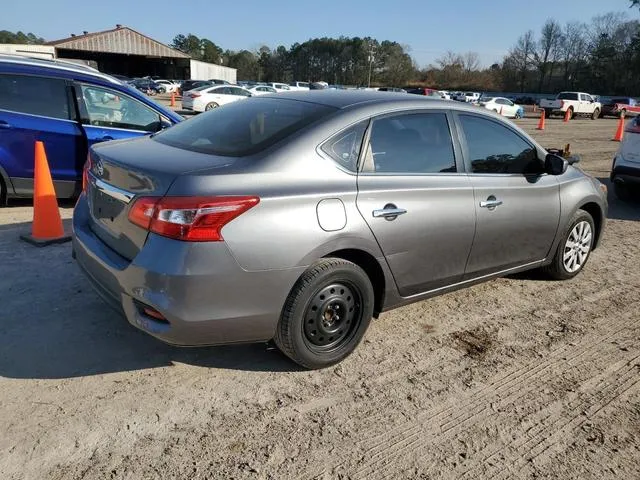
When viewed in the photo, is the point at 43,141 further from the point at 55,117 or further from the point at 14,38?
the point at 14,38

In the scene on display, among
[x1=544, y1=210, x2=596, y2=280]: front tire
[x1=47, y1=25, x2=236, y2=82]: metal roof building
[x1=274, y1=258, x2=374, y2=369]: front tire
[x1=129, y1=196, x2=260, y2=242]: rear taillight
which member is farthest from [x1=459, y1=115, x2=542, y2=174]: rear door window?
[x1=47, y1=25, x2=236, y2=82]: metal roof building

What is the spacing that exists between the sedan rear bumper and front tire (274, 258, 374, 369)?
0.09 metres

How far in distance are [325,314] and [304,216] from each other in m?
0.66

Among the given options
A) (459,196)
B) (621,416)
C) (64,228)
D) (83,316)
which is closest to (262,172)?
(459,196)

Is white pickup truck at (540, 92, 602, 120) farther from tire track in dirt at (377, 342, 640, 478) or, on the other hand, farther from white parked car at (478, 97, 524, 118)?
tire track in dirt at (377, 342, 640, 478)

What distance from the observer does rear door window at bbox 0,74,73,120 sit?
6148 millimetres

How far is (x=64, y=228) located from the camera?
5.65 meters

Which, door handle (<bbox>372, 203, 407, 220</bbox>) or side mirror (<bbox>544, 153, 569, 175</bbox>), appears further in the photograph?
side mirror (<bbox>544, 153, 569, 175</bbox>)

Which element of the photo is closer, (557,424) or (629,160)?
(557,424)

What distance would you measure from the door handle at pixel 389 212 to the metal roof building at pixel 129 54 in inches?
2297

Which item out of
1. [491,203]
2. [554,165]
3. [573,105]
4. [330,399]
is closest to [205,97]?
[554,165]

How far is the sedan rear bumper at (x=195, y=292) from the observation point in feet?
8.59

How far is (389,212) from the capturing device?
10.7 feet

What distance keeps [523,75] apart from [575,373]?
104515mm
